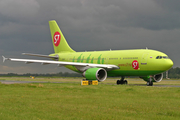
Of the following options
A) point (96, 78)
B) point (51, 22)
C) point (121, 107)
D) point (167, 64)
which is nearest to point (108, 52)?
point (96, 78)

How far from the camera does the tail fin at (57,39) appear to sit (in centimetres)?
4816

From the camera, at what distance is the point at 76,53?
4478cm

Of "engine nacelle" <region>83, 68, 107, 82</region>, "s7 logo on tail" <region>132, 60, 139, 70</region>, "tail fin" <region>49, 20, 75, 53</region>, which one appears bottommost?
"engine nacelle" <region>83, 68, 107, 82</region>

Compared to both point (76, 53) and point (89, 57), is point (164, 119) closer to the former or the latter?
point (89, 57)

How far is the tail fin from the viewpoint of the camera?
4816 cm

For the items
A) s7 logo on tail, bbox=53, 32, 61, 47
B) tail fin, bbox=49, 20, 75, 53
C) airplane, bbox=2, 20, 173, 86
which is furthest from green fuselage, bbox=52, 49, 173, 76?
s7 logo on tail, bbox=53, 32, 61, 47

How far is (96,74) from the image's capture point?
105ft

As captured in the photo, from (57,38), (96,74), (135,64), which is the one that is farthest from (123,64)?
(57,38)

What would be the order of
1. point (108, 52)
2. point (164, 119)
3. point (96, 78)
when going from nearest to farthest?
point (164, 119), point (96, 78), point (108, 52)

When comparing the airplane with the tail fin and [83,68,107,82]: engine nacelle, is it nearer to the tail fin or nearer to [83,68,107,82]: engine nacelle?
[83,68,107,82]: engine nacelle

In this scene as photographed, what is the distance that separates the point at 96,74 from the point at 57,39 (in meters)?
19.8

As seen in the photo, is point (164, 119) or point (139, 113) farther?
point (139, 113)

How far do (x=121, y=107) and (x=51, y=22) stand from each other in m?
39.7

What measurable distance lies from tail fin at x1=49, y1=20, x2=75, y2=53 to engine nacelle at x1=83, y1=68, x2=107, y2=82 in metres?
15.0
